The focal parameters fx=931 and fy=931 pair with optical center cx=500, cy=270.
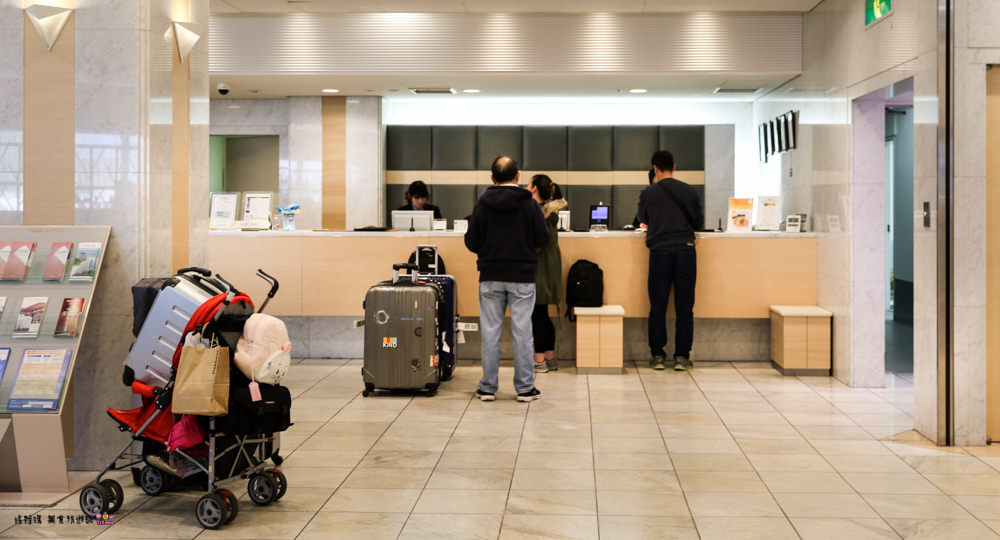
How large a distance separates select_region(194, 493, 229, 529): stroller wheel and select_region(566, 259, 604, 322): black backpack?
438 cm

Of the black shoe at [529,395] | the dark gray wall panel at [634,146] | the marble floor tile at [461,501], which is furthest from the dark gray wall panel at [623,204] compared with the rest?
the marble floor tile at [461,501]

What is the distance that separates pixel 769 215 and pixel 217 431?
5808 mm

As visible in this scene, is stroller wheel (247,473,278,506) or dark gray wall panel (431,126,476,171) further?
dark gray wall panel (431,126,476,171)

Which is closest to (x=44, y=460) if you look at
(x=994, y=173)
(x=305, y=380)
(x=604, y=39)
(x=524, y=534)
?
(x=524, y=534)

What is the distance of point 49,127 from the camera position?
15.2ft

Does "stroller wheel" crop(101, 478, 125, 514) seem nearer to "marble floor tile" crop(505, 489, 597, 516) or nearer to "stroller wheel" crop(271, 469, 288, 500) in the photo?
"stroller wheel" crop(271, 469, 288, 500)

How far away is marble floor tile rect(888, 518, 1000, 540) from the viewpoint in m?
3.61

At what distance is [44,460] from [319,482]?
1.21 meters

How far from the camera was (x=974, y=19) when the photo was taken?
5047 millimetres

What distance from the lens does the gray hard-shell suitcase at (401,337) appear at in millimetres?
6469

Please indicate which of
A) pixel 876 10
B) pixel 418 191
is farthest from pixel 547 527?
pixel 418 191

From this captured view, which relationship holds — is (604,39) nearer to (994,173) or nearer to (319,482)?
(994,173)

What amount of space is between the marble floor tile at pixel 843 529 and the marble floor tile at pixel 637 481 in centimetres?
66

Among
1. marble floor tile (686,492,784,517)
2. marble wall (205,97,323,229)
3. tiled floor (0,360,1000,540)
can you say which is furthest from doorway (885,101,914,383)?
marble floor tile (686,492,784,517)
